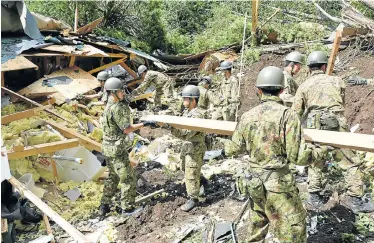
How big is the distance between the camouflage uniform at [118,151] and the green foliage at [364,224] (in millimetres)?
3040

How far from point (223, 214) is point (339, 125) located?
2.02 metres

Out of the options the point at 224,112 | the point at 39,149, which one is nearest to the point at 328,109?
the point at 224,112

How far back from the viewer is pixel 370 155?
6.54m

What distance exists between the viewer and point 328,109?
5.11 metres

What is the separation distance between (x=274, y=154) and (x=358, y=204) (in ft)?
7.77

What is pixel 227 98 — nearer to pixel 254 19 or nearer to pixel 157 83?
pixel 157 83

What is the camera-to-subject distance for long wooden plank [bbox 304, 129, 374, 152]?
12.3ft

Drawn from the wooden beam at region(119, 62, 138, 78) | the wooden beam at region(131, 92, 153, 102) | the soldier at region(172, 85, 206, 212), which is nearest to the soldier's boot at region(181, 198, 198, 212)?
the soldier at region(172, 85, 206, 212)

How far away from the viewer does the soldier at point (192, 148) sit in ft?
18.7

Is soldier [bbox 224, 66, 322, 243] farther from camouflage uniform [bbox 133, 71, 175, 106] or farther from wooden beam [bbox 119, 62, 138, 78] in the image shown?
wooden beam [bbox 119, 62, 138, 78]

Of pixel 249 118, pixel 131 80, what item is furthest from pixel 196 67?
pixel 249 118

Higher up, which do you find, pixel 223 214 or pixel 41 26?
pixel 41 26

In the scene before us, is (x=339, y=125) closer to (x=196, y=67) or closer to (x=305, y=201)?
(x=305, y=201)

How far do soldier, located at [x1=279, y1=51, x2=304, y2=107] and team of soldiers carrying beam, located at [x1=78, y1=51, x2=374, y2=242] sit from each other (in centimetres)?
2
